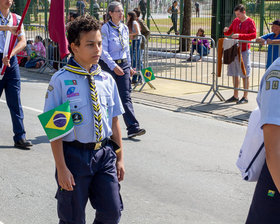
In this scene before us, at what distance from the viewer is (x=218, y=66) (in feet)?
34.3

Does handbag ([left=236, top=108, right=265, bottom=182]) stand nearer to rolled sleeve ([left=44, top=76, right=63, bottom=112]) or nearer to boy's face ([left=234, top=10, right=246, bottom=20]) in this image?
rolled sleeve ([left=44, top=76, right=63, bottom=112])

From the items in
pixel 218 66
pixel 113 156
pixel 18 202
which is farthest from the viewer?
pixel 218 66

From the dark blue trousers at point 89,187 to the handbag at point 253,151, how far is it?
1.00 metres

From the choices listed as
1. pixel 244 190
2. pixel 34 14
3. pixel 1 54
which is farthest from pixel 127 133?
pixel 34 14

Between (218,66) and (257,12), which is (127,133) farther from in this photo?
(257,12)

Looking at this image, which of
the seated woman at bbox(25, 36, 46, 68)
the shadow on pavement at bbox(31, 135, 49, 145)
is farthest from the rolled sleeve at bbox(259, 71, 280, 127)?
the seated woman at bbox(25, 36, 46, 68)

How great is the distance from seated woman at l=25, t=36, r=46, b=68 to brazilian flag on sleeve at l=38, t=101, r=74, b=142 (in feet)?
40.6

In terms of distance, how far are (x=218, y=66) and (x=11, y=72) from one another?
15.3 feet

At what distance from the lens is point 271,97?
2473 millimetres

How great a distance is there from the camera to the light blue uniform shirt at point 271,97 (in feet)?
8.00

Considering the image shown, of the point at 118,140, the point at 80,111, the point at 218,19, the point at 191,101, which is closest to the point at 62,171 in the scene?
the point at 80,111

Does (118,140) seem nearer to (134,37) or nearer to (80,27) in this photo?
(80,27)

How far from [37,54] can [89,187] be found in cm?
1262

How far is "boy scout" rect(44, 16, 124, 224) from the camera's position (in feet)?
11.2
